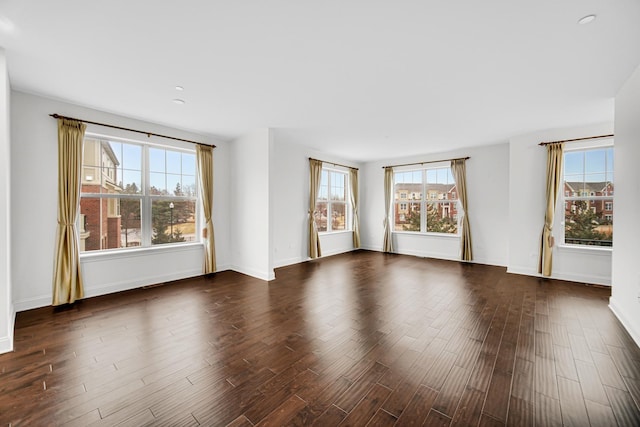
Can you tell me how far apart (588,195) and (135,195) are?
25.6 ft

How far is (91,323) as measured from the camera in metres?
2.98

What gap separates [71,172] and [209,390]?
3.58m

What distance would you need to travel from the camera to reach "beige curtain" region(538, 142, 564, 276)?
4727 millimetres

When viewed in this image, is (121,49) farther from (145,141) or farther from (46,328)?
(46,328)

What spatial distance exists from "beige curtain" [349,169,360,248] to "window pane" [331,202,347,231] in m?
0.29

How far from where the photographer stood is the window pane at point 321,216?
22.9ft

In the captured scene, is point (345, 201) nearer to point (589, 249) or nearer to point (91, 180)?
point (589, 249)

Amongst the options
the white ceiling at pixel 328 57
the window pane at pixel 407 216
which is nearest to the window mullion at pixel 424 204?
the window pane at pixel 407 216

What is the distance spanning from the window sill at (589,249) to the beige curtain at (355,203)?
176 inches

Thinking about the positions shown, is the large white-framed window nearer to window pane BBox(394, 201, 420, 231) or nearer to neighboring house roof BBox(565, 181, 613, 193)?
neighboring house roof BBox(565, 181, 613, 193)

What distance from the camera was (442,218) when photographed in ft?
22.5

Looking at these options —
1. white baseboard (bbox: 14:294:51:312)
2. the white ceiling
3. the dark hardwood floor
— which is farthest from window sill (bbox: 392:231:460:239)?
white baseboard (bbox: 14:294:51:312)

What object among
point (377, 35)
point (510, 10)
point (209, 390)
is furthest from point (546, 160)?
point (209, 390)

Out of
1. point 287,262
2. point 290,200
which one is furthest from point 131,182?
point 287,262
